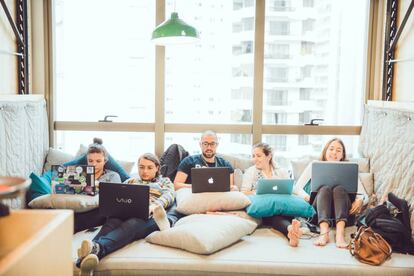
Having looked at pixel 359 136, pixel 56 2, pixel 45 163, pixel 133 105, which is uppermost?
pixel 56 2

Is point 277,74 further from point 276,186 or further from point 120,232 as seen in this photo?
point 120,232

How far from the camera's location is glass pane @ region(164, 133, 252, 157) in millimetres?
4285

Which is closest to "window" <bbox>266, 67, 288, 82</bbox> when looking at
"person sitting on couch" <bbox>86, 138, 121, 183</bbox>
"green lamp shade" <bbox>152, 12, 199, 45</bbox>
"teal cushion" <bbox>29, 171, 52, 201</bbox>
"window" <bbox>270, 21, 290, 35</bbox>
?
"window" <bbox>270, 21, 290, 35</bbox>

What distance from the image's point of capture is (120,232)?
2576mm

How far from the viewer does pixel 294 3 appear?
425 centimetres

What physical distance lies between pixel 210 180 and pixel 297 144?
1.44m

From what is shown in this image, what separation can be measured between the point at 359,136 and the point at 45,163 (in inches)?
119

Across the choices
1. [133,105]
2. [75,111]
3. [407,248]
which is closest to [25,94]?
[75,111]

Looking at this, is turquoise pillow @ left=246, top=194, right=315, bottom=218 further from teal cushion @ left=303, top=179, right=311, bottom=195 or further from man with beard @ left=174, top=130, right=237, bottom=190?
man with beard @ left=174, top=130, right=237, bottom=190

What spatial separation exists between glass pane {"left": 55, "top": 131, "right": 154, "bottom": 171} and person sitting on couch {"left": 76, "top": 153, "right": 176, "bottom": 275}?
3.34ft

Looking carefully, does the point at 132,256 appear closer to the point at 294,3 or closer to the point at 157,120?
the point at 157,120

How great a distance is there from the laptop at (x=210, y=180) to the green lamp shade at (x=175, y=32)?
0.98 meters

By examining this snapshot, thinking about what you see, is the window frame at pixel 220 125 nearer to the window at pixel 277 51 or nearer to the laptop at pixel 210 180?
the window at pixel 277 51

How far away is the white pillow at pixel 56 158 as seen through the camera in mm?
3922
